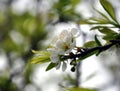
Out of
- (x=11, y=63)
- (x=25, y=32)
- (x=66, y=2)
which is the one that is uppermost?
(x=66, y=2)

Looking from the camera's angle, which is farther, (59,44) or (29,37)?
(29,37)

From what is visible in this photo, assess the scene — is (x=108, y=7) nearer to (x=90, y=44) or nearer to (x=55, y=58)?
(x=90, y=44)

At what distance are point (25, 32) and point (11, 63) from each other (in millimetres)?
287

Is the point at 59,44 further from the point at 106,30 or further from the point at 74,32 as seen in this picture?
the point at 106,30

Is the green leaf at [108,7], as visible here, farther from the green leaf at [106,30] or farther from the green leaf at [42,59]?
the green leaf at [42,59]

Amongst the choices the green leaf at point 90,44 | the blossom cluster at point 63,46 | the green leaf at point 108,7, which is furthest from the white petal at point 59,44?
the green leaf at point 108,7

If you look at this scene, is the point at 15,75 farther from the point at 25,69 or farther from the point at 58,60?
the point at 58,60

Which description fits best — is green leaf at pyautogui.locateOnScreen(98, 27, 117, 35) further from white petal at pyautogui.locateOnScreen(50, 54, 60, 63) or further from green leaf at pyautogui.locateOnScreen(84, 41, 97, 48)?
white petal at pyautogui.locateOnScreen(50, 54, 60, 63)

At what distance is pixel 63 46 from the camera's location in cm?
113

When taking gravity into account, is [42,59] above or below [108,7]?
below

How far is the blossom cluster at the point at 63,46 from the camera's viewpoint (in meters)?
1.12

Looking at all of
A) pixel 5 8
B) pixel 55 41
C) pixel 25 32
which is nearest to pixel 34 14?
pixel 25 32

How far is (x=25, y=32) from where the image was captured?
9.58 ft

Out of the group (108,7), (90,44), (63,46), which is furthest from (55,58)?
(108,7)
